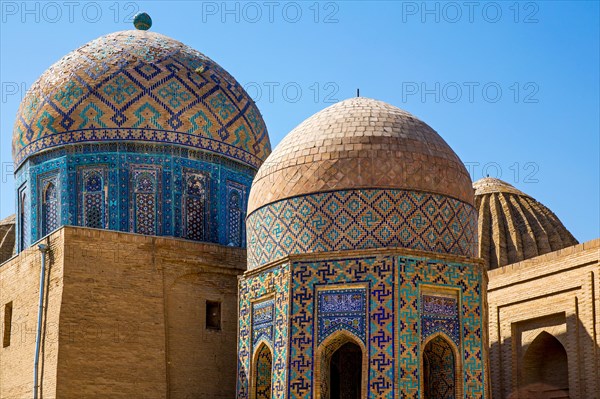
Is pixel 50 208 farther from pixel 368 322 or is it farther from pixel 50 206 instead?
pixel 368 322

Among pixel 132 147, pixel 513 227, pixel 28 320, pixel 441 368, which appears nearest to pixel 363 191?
pixel 441 368

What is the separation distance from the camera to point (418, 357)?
1148cm

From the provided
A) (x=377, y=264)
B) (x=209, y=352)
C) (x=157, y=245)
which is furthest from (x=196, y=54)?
(x=377, y=264)

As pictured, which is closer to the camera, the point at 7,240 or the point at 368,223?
the point at 368,223

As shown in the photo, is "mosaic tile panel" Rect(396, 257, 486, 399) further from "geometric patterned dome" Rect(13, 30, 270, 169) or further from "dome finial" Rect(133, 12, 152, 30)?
"dome finial" Rect(133, 12, 152, 30)

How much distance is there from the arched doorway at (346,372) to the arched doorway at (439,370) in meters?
1.42

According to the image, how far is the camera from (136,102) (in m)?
15.2

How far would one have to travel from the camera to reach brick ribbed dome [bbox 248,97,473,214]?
12.4 meters

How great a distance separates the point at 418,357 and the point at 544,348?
12.3ft

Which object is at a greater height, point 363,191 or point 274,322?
point 363,191

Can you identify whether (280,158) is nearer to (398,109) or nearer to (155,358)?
(398,109)

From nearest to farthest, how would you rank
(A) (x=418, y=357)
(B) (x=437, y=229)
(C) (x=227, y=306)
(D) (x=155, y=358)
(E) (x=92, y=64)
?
(A) (x=418, y=357), (B) (x=437, y=229), (D) (x=155, y=358), (C) (x=227, y=306), (E) (x=92, y=64)

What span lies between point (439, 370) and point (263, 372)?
6.86 feet

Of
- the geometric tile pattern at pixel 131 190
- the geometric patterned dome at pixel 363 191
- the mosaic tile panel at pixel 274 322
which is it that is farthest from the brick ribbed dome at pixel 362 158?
the geometric tile pattern at pixel 131 190
